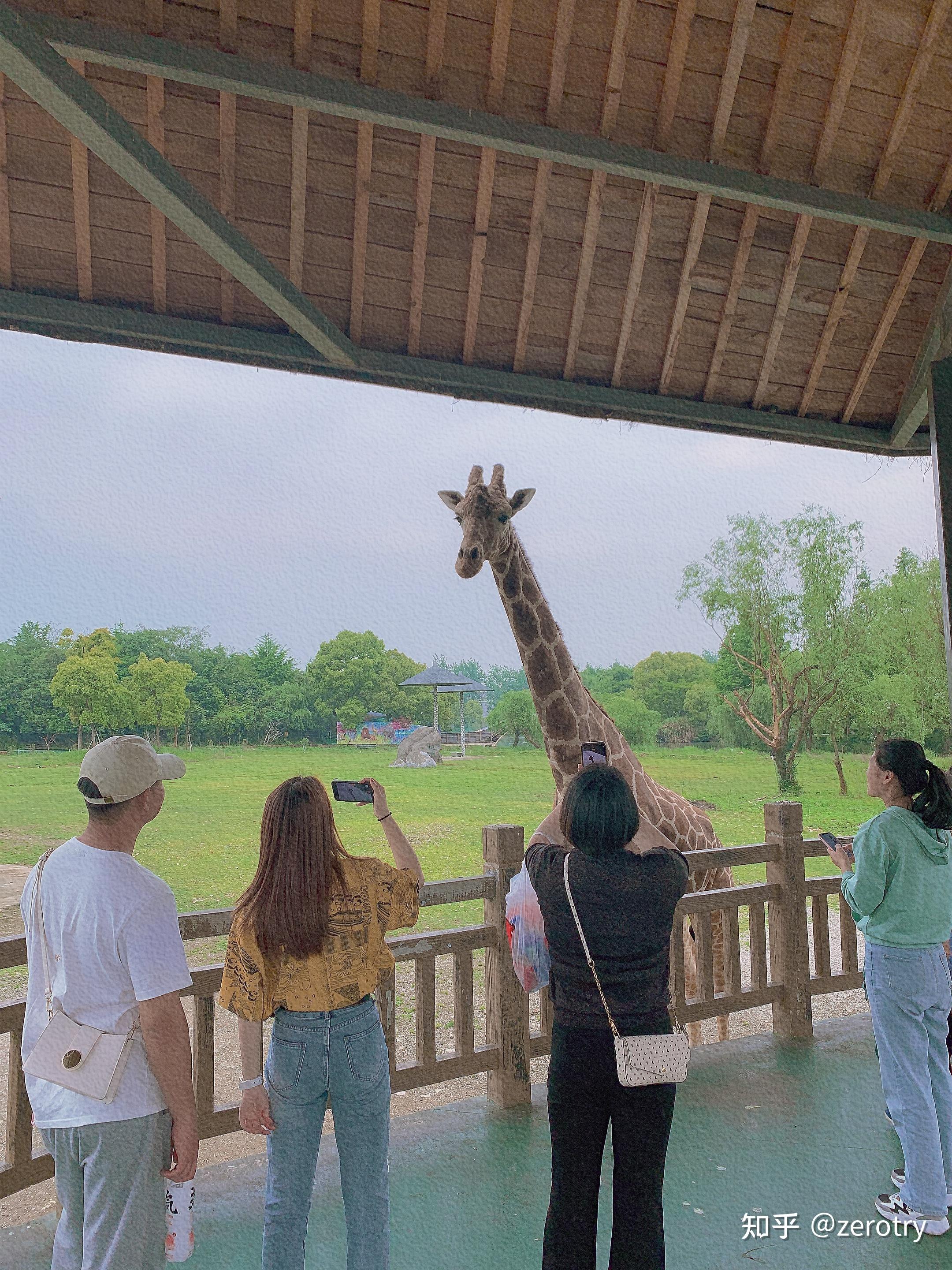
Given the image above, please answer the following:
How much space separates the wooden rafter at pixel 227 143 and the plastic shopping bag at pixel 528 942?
176 cm

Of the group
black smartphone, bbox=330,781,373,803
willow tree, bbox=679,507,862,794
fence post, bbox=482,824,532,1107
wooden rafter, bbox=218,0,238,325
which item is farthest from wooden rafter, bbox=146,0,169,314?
willow tree, bbox=679,507,862,794

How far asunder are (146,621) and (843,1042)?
816 cm

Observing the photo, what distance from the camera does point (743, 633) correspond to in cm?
1616

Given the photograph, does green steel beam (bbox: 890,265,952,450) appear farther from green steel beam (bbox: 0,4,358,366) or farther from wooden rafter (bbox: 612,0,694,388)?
green steel beam (bbox: 0,4,358,366)

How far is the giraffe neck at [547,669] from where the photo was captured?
3.23 metres

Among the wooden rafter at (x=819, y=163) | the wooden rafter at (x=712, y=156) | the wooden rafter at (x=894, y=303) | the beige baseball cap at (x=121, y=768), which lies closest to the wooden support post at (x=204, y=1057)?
the beige baseball cap at (x=121, y=768)

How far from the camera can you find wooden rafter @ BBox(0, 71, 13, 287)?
6.67 feet

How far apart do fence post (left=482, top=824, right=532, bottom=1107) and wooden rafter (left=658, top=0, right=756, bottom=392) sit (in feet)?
5.09

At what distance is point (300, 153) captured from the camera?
2172 millimetres

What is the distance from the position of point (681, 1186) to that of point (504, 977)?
0.69 m

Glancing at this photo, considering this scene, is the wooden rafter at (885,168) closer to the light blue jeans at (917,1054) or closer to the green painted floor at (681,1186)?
the light blue jeans at (917,1054)

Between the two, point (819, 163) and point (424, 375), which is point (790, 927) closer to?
point (424, 375)

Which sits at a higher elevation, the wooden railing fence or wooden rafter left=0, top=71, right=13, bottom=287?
wooden rafter left=0, top=71, right=13, bottom=287

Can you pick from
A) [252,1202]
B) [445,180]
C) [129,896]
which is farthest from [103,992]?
[445,180]
